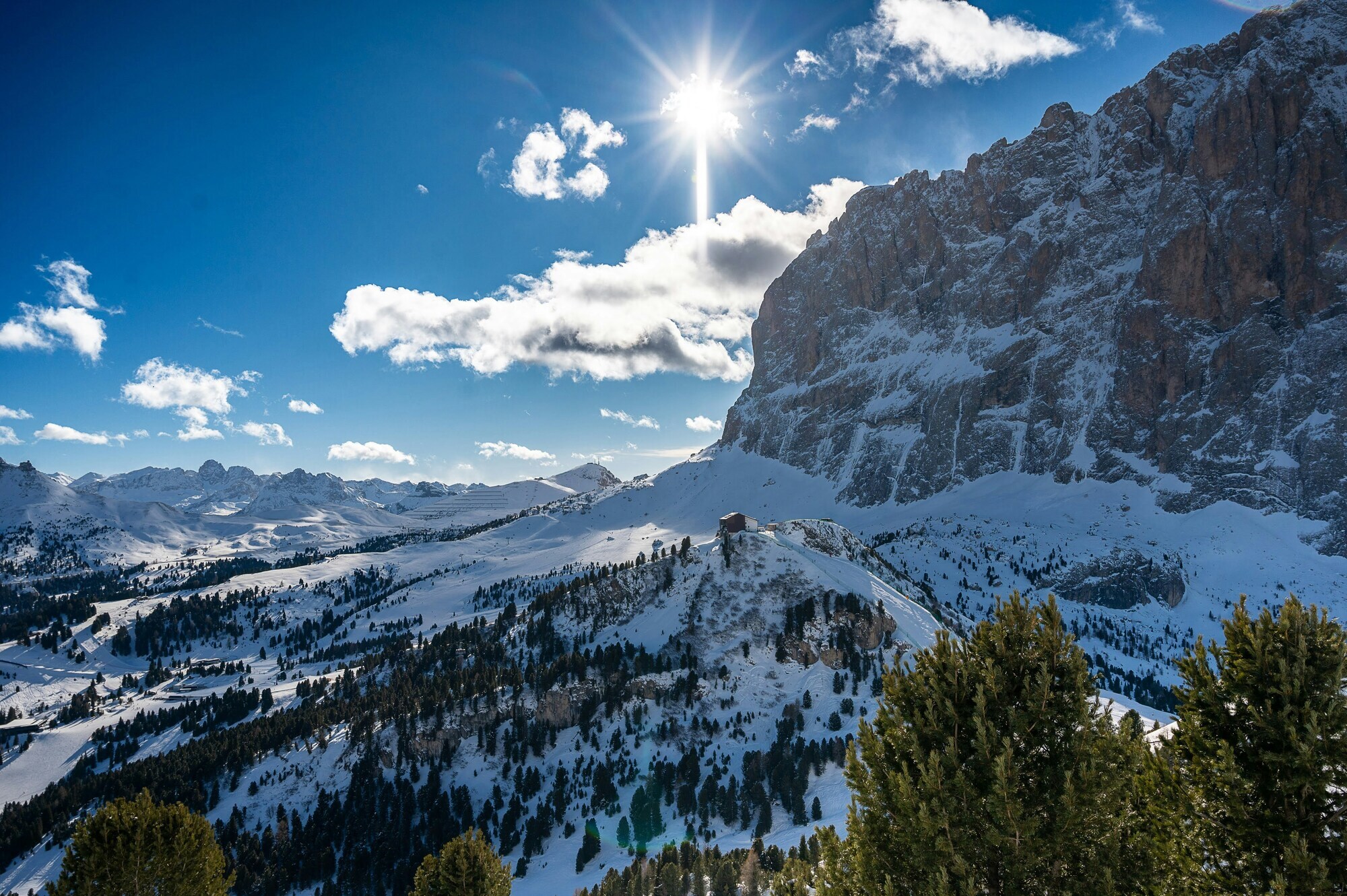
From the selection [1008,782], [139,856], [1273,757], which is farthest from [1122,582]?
[139,856]

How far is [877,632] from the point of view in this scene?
8750 centimetres

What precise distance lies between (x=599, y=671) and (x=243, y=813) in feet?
171

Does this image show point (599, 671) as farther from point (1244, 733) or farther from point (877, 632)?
point (1244, 733)

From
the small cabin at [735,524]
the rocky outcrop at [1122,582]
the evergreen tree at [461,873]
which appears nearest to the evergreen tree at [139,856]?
the evergreen tree at [461,873]

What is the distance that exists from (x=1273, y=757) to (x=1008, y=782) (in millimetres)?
3348

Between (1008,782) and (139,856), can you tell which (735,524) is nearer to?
(139,856)

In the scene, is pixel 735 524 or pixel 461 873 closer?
pixel 461 873

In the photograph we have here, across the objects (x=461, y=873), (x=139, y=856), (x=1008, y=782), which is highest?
(x=1008, y=782)

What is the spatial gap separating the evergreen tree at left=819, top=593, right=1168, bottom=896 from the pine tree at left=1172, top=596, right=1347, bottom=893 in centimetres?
83

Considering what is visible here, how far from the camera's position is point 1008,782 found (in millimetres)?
8000

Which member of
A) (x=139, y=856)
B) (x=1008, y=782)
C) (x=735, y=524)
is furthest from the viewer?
(x=735, y=524)

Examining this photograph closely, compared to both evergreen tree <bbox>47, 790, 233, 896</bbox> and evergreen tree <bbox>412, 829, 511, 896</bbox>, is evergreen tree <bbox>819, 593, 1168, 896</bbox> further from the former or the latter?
evergreen tree <bbox>47, 790, 233, 896</bbox>

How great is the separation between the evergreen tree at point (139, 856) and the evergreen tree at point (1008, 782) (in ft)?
58.7

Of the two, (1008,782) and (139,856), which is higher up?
(1008,782)
